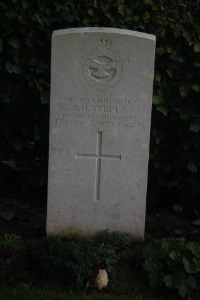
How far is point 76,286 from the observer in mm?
3984

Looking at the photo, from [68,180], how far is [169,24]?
5.99 feet

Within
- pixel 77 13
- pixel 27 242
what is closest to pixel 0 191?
pixel 27 242

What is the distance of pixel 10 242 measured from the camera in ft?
14.3

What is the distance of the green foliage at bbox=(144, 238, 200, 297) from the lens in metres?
3.92

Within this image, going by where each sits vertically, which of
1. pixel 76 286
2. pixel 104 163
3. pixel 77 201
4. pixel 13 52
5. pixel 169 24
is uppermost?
pixel 169 24

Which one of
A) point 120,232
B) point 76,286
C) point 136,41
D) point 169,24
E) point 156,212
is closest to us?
point 76,286

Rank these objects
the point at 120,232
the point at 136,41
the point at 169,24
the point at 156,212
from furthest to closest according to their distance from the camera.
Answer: the point at 156,212, the point at 169,24, the point at 120,232, the point at 136,41

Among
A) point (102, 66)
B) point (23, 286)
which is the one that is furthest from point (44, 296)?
point (102, 66)

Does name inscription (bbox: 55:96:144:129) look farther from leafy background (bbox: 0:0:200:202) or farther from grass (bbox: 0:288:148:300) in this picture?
grass (bbox: 0:288:148:300)

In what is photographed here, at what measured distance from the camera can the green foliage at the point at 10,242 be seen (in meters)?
4.31

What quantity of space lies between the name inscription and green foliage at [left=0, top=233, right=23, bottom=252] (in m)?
1.01

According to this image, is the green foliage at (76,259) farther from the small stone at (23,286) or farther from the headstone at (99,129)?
the headstone at (99,129)

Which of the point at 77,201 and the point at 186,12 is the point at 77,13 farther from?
the point at 77,201

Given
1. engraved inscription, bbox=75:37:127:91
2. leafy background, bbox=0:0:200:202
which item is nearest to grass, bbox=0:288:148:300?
engraved inscription, bbox=75:37:127:91
